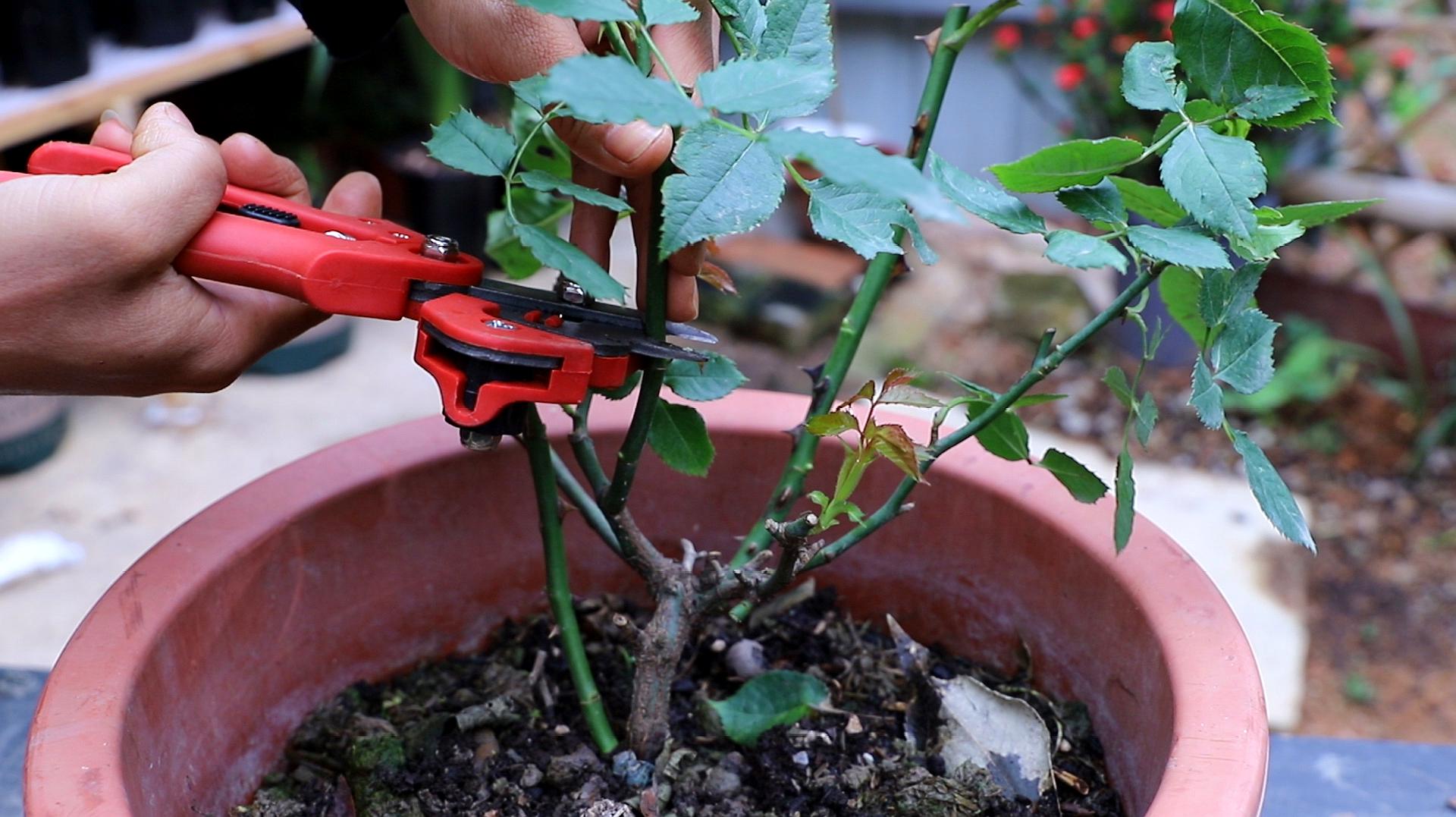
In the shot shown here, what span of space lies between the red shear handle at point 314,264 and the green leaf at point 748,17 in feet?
0.67

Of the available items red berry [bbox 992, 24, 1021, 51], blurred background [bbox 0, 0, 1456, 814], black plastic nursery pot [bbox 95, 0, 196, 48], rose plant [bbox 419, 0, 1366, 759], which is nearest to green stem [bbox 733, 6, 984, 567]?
rose plant [bbox 419, 0, 1366, 759]

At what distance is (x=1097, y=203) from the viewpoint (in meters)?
0.56

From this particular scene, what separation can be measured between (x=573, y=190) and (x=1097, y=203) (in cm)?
24

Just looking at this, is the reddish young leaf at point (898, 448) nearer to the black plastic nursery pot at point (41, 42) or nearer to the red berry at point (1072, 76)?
the black plastic nursery pot at point (41, 42)

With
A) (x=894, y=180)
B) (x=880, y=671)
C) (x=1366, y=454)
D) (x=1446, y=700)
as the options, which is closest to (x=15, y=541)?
(x=880, y=671)

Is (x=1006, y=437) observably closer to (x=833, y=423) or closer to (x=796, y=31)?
(x=833, y=423)

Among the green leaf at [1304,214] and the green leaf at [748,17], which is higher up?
the green leaf at [748,17]

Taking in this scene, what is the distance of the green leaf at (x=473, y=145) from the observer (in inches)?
23.2

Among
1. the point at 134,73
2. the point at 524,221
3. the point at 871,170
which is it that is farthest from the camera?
the point at 134,73

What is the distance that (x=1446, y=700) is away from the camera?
179 cm

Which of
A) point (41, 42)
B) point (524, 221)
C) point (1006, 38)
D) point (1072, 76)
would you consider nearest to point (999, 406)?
point (524, 221)

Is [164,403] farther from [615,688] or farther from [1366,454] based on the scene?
[1366,454]

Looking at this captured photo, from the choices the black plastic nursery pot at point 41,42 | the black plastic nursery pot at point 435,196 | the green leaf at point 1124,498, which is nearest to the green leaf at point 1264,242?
the green leaf at point 1124,498

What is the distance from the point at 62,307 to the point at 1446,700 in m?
1.89
